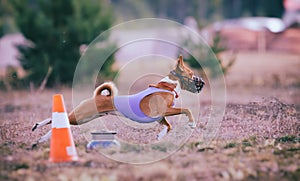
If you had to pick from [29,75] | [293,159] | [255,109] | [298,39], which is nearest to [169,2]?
[298,39]

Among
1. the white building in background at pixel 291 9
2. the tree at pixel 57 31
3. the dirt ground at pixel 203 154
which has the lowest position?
the dirt ground at pixel 203 154

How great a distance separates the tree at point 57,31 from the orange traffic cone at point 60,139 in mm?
7315

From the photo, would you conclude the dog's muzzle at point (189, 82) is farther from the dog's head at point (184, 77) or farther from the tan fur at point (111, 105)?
the tan fur at point (111, 105)

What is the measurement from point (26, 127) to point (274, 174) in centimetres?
→ 330

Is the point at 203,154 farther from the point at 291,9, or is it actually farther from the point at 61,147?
the point at 291,9

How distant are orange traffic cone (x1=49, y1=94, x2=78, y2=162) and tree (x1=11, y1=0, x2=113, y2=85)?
7.31 meters

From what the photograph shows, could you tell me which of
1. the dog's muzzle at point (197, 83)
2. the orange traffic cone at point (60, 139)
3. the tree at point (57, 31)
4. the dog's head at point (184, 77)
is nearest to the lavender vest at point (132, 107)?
the dog's head at point (184, 77)

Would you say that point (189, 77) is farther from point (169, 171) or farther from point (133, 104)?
point (169, 171)

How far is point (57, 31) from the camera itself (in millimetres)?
13039

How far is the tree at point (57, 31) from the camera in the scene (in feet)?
42.2

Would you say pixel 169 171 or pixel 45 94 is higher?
pixel 45 94

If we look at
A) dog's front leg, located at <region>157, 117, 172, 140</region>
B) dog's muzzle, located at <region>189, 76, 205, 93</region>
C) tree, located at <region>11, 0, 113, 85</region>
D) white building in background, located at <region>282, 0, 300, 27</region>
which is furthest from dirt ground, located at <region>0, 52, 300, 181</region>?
white building in background, located at <region>282, 0, 300, 27</region>

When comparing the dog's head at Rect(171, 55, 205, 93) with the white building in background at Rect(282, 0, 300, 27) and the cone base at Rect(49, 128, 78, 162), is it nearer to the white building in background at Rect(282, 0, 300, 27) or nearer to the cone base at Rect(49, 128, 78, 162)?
the cone base at Rect(49, 128, 78, 162)

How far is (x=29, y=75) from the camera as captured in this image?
13047 mm
